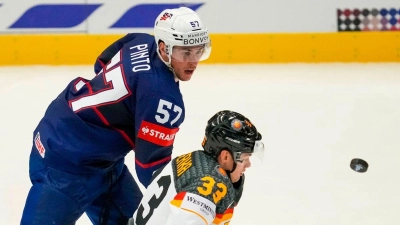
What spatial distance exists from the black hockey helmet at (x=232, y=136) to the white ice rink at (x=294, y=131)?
1.59m

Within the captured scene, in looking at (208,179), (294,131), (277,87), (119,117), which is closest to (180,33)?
(119,117)

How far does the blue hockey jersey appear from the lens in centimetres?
276

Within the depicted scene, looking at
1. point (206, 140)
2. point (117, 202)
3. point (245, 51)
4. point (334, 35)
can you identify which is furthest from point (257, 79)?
point (206, 140)

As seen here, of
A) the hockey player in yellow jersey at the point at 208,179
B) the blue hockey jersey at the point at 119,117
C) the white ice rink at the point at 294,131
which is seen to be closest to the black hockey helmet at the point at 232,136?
the hockey player in yellow jersey at the point at 208,179

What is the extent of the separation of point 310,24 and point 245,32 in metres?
0.55

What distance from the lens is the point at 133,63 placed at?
290 cm

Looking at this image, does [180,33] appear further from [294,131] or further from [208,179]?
[294,131]

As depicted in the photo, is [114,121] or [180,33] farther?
[114,121]

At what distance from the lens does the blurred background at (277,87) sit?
14.1 ft

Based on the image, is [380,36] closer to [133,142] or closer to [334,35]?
[334,35]

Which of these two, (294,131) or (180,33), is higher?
(180,33)

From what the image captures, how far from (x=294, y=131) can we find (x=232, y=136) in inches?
105

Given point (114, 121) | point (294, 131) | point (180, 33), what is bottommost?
point (294, 131)

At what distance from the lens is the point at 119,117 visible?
Result: 2916 millimetres
